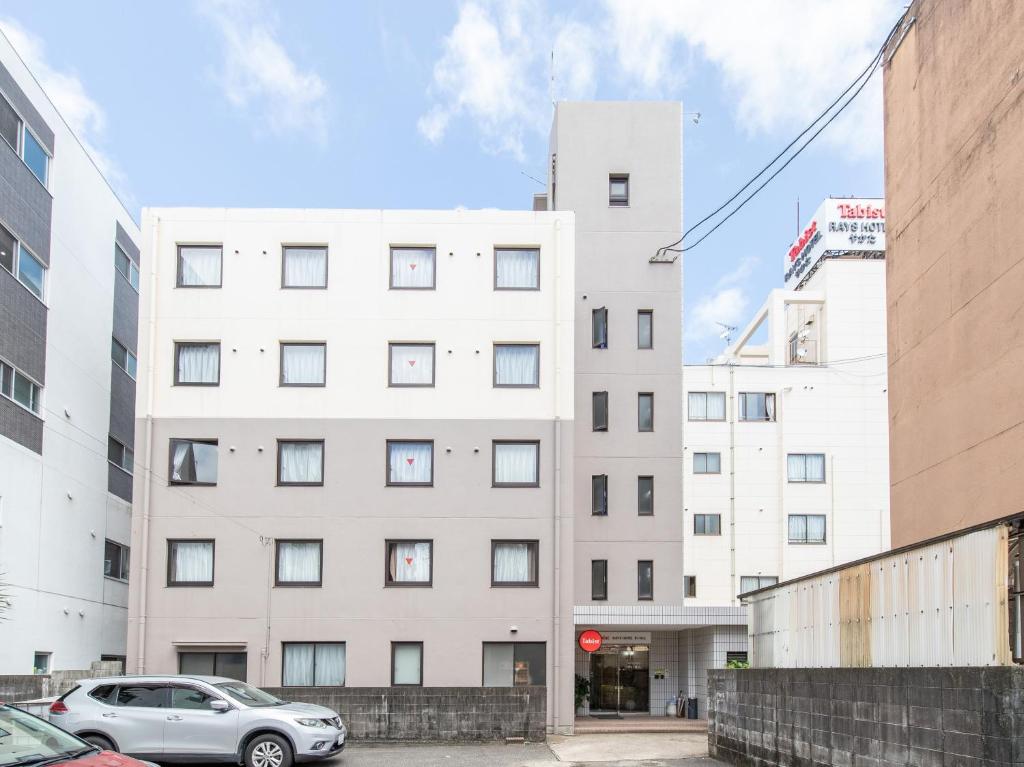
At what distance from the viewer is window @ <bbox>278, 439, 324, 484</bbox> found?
26.2 meters

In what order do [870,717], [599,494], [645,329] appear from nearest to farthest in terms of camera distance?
1. [870,717]
2. [599,494]
3. [645,329]

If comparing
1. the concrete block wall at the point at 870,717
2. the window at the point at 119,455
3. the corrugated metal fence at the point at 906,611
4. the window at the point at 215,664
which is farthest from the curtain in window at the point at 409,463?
the corrugated metal fence at the point at 906,611

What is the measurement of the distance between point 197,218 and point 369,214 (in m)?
3.96

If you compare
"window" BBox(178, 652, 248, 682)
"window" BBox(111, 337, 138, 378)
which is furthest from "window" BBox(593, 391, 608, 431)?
"window" BBox(111, 337, 138, 378)

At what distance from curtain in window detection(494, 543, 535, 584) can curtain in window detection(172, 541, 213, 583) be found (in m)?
6.35

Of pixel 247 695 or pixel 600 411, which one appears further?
pixel 600 411

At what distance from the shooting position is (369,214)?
2719 cm

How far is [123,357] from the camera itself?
32.9 metres

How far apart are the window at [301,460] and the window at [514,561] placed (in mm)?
4301

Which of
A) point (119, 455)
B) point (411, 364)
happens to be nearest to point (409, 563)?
point (411, 364)

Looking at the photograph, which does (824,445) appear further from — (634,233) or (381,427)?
(381,427)

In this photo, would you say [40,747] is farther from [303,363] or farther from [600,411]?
[600,411]

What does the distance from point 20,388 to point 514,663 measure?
12.4m

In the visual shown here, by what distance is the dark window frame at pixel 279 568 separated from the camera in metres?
25.6
